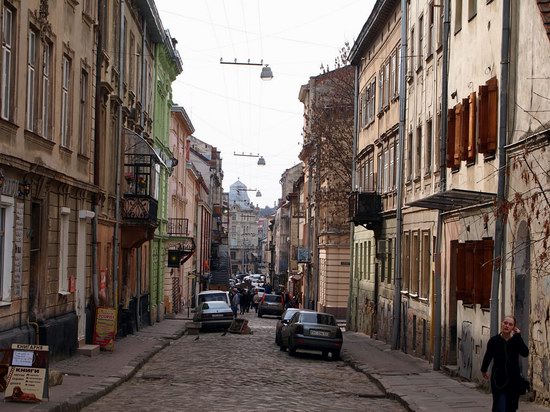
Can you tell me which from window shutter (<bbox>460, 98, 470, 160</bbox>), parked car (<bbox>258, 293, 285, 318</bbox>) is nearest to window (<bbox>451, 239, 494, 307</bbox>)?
window shutter (<bbox>460, 98, 470, 160</bbox>)

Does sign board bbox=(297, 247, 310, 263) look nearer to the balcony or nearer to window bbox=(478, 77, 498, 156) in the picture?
the balcony

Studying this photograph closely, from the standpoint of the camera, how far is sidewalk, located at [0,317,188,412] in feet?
48.0

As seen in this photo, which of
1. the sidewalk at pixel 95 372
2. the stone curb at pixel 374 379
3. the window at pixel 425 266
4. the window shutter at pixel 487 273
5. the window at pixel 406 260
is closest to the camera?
the sidewalk at pixel 95 372

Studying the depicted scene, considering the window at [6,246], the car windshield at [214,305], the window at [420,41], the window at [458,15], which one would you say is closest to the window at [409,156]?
the window at [420,41]

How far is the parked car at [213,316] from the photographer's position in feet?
138

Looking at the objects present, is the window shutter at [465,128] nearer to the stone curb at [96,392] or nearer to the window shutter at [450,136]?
the window shutter at [450,136]

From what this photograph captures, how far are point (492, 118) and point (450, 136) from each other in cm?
354

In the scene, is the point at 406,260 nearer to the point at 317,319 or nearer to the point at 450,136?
the point at 317,319

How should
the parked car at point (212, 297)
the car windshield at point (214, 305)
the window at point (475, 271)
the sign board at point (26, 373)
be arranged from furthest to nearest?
the parked car at point (212, 297) → the car windshield at point (214, 305) → the window at point (475, 271) → the sign board at point (26, 373)

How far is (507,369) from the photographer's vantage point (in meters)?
13.0

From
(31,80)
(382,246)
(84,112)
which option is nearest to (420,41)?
(382,246)

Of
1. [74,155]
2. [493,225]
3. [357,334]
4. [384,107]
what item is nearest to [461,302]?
[493,225]

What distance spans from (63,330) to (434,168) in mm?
10460

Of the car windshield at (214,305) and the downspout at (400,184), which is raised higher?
the downspout at (400,184)
